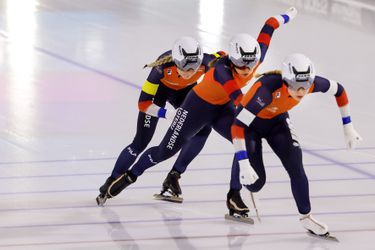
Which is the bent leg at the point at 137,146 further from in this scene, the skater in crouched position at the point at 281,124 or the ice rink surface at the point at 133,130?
the skater in crouched position at the point at 281,124

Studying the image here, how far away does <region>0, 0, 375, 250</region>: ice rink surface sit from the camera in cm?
734

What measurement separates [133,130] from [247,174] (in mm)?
3422

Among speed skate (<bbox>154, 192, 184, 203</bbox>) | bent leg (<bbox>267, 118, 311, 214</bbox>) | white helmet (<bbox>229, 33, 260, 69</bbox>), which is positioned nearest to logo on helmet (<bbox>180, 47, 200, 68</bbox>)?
white helmet (<bbox>229, 33, 260, 69</bbox>)

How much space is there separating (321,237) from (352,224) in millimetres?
376

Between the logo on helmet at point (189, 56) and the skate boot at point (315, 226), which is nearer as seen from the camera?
the skate boot at point (315, 226)

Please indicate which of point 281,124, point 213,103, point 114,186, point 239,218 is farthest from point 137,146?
point 281,124

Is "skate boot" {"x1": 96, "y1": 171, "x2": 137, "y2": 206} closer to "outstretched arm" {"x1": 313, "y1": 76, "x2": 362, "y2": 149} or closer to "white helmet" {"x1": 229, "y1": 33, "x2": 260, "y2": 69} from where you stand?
"white helmet" {"x1": 229, "y1": 33, "x2": 260, "y2": 69}

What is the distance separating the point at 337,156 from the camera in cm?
922

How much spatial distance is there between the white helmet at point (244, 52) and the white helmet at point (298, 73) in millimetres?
414

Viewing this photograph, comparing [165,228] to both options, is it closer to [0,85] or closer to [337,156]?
[337,156]

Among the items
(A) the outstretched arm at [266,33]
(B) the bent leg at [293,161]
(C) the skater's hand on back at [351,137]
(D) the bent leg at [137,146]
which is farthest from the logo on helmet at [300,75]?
(D) the bent leg at [137,146]

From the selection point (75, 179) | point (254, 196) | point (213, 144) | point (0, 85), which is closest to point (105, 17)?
point (0, 85)

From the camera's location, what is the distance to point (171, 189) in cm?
809

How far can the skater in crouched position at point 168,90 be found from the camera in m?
7.59
